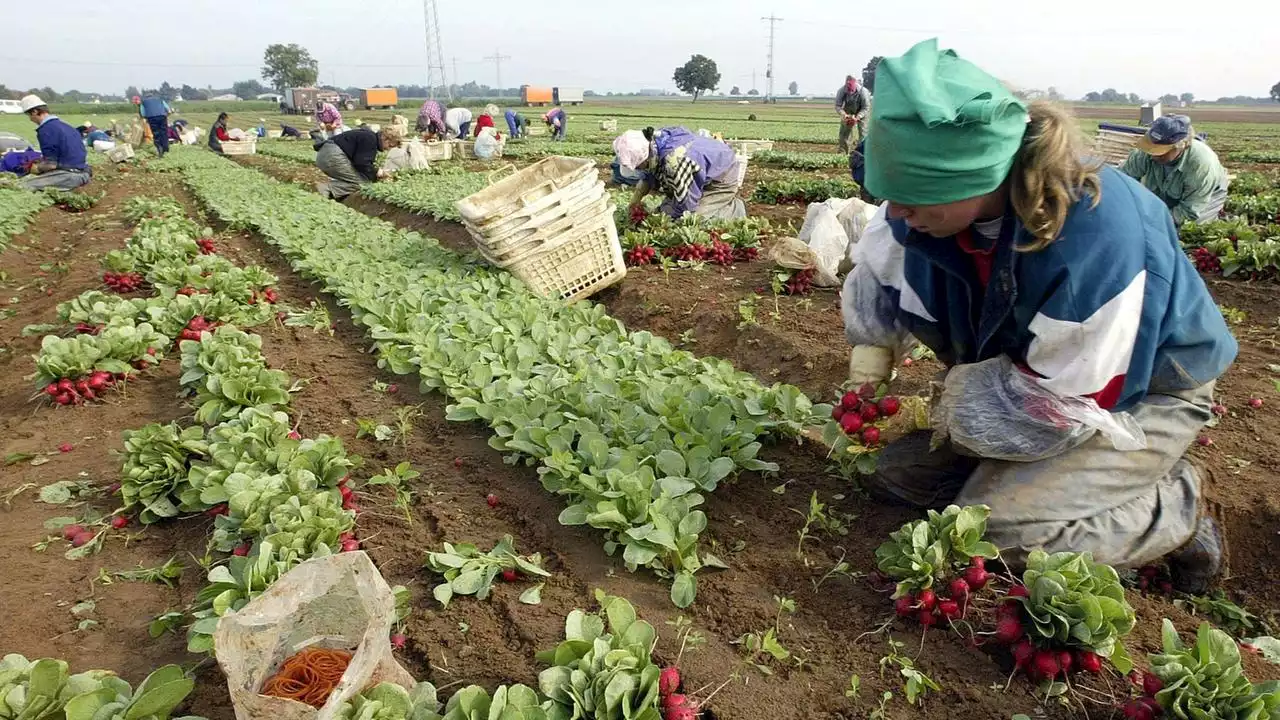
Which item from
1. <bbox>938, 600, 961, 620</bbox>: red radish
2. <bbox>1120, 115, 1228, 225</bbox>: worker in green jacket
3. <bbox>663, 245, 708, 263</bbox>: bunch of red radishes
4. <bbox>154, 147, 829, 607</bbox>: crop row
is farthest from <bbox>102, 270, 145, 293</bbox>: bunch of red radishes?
<bbox>1120, 115, 1228, 225</bbox>: worker in green jacket

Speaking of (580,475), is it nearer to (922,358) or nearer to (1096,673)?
(1096,673)

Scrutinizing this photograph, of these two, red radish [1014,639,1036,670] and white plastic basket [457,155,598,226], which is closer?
red radish [1014,639,1036,670]

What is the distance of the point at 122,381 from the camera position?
15.3 ft

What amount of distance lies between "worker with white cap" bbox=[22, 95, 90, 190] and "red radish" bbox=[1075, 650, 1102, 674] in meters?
18.0

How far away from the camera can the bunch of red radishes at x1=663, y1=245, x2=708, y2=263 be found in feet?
25.2

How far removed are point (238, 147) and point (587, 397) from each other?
27.1 meters

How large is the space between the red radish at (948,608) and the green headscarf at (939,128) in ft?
4.08

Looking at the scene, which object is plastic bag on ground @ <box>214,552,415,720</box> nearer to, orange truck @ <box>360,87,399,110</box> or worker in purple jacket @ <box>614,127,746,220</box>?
worker in purple jacket @ <box>614,127,746,220</box>

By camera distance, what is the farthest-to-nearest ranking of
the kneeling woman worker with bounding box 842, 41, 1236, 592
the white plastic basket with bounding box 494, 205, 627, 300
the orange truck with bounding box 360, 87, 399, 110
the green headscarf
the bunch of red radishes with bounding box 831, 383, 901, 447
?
the orange truck with bounding box 360, 87, 399, 110
the white plastic basket with bounding box 494, 205, 627, 300
the bunch of red radishes with bounding box 831, 383, 901, 447
the kneeling woman worker with bounding box 842, 41, 1236, 592
the green headscarf

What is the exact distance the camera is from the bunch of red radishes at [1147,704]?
6.64 ft

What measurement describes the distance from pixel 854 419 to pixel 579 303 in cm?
345

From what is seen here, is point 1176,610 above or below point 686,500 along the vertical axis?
below

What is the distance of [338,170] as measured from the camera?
13.9 m

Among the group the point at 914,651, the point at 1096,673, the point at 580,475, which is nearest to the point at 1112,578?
the point at 1096,673
